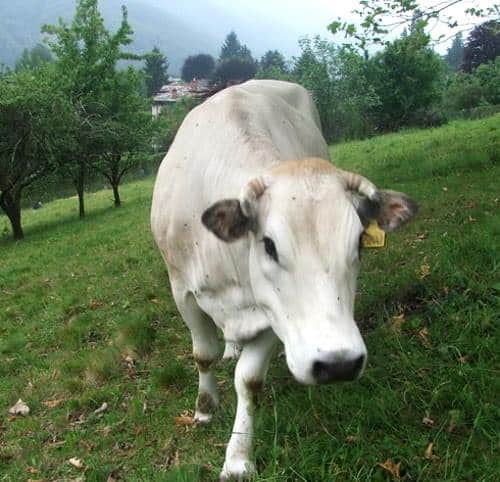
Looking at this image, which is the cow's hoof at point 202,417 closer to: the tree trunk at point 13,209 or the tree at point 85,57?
the tree trunk at point 13,209

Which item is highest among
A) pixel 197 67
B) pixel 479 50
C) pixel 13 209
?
pixel 197 67

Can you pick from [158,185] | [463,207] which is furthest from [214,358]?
[463,207]

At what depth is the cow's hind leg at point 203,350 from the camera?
4137mm

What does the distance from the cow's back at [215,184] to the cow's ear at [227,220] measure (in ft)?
0.75

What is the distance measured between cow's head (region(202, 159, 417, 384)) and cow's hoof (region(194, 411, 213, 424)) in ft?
4.48

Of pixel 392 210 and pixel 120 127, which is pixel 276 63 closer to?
pixel 120 127

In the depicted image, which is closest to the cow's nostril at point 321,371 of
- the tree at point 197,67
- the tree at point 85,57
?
the tree at point 85,57

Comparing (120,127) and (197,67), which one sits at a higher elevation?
(197,67)

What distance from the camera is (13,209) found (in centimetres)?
1791

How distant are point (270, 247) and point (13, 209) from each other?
55.2 ft

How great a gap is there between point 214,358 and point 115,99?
20372 mm

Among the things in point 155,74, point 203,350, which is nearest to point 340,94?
point 203,350

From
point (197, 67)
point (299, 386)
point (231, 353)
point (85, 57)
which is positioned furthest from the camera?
point (197, 67)

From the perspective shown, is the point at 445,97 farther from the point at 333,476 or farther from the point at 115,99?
the point at 333,476
